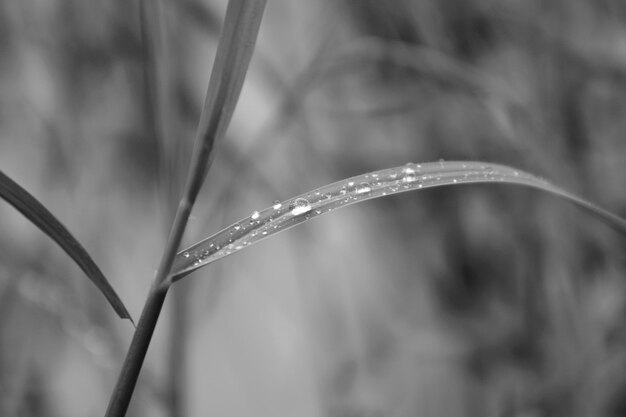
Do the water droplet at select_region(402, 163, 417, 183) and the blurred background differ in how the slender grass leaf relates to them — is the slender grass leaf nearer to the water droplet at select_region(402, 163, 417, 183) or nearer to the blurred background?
the water droplet at select_region(402, 163, 417, 183)

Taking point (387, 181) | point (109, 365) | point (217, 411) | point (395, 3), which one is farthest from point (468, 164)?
point (217, 411)

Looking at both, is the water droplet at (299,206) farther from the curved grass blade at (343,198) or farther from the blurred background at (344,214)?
the blurred background at (344,214)

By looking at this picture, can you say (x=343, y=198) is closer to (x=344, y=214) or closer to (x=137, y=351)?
(x=137, y=351)

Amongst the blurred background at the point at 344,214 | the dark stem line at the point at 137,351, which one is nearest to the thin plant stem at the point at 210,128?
the dark stem line at the point at 137,351

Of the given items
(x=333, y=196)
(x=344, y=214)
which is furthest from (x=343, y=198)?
(x=344, y=214)

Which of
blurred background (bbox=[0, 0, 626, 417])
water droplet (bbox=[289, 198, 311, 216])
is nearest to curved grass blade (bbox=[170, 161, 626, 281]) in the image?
water droplet (bbox=[289, 198, 311, 216])

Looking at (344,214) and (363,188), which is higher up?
(344,214)
